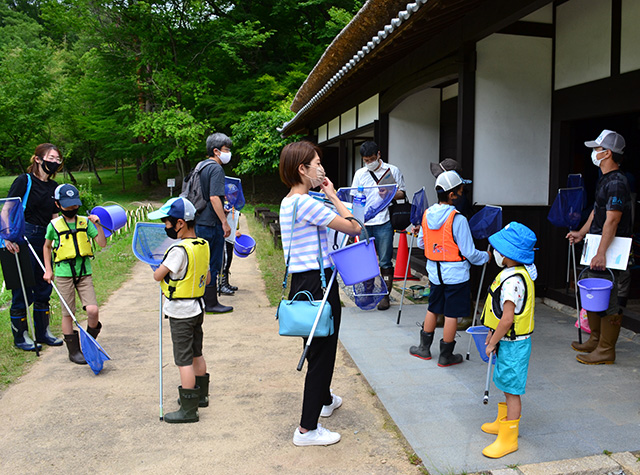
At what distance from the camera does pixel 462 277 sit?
4.11 meters

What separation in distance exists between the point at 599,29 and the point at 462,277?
312 cm

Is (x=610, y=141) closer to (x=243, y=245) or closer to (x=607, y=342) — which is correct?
(x=607, y=342)

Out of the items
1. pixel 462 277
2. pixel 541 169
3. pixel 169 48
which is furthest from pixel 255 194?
pixel 462 277

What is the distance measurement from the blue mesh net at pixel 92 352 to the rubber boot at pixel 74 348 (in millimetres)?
308

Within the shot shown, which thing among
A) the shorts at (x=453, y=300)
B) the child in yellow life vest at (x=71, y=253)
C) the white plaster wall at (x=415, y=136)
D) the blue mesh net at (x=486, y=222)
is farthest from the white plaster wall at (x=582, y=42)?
the child in yellow life vest at (x=71, y=253)

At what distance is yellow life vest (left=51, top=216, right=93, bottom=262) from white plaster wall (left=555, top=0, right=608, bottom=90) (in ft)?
16.8

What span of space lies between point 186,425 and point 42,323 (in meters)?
2.42

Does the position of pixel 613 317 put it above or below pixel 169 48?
below

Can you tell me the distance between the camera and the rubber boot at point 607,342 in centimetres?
406

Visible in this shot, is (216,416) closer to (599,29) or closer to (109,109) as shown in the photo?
(599,29)

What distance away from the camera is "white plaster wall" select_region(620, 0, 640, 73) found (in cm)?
469

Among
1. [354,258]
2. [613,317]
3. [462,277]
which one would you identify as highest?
[354,258]

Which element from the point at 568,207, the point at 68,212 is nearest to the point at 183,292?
the point at 68,212

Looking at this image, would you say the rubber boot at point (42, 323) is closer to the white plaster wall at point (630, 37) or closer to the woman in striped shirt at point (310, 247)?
the woman in striped shirt at point (310, 247)
